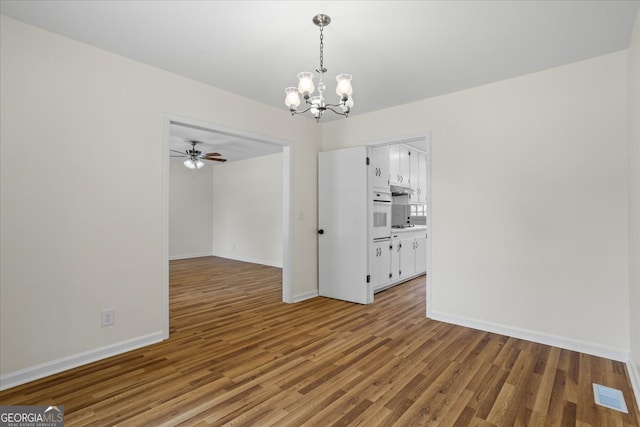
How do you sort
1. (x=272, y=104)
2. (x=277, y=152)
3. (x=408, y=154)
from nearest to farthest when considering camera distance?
(x=272, y=104), (x=408, y=154), (x=277, y=152)

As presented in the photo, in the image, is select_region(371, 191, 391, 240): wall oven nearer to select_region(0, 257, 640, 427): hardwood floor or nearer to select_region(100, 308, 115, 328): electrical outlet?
select_region(0, 257, 640, 427): hardwood floor

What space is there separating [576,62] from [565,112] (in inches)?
17.4

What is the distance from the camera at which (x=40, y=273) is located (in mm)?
2361

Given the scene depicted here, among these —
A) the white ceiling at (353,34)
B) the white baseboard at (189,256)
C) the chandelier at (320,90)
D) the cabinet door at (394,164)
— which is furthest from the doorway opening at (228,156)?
the cabinet door at (394,164)

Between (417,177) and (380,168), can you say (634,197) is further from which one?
(417,177)

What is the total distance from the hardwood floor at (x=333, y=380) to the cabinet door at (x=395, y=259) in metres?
1.51

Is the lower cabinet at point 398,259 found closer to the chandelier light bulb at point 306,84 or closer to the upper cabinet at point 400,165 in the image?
the upper cabinet at point 400,165

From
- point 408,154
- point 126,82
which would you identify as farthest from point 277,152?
point 126,82

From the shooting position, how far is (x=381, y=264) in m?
4.79

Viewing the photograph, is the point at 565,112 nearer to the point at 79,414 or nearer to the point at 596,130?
the point at 596,130

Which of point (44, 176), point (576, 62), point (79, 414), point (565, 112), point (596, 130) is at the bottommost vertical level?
point (79, 414)

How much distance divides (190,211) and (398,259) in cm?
578

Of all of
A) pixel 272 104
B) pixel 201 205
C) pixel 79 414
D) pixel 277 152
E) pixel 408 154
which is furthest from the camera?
pixel 201 205

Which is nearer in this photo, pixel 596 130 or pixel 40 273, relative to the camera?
pixel 40 273
